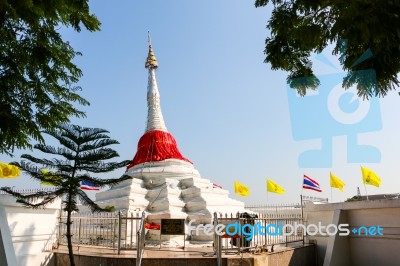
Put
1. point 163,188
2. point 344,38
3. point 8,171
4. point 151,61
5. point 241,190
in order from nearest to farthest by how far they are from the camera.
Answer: point 344,38
point 8,171
point 163,188
point 241,190
point 151,61

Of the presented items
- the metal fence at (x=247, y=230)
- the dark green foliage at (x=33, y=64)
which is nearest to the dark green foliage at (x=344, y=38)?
the dark green foliage at (x=33, y=64)

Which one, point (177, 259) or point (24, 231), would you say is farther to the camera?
point (24, 231)

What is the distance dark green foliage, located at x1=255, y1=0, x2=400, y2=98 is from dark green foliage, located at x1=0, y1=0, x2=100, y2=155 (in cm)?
273

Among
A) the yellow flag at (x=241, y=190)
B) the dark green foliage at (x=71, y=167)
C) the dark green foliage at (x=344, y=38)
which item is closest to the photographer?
the dark green foliage at (x=344, y=38)

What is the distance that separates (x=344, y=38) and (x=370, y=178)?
15939 mm

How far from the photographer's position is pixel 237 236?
9.21 metres

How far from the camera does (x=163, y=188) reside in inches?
715

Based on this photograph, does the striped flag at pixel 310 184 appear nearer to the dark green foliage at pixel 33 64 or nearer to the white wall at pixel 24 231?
the white wall at pixel 24 231

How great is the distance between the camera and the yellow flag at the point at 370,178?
701 inches

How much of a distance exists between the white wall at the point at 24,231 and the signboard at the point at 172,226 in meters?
3.23

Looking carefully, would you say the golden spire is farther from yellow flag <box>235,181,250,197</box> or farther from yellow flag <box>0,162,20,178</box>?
yellow flag <box>0,162,20,178</box>

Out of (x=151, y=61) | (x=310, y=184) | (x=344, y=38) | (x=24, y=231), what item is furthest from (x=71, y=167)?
(x=151, y=61)

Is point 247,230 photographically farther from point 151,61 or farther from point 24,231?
point 151,61

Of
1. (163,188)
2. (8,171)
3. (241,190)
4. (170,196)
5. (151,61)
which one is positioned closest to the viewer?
(8,171)
